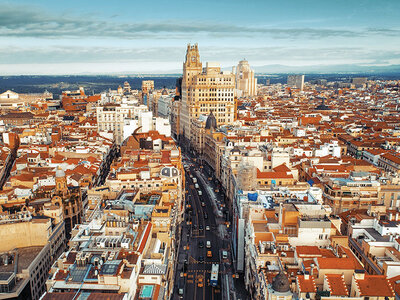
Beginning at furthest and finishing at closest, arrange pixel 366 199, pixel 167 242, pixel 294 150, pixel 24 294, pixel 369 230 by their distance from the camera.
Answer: pixel 294 150 < pixel 366 199 < pixel 369 230 < pixel 167 242 < pixel 24 294

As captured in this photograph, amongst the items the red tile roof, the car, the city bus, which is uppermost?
the red tile roof

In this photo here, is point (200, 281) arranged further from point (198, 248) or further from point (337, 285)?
point (337, 285)

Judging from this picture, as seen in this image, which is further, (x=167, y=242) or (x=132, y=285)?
(x=167, y=242)

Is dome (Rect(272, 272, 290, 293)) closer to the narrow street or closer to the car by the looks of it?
the narrow street

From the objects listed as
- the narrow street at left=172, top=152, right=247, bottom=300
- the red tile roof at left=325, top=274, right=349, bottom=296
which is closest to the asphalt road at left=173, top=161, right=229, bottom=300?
the narrow street at left=172, top=152, right=247, bottom=300

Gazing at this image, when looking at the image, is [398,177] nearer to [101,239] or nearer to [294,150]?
[294,150]

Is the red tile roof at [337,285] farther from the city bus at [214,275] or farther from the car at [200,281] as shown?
the car at [200,281]

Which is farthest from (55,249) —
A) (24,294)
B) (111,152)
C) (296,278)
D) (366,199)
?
(111,152)

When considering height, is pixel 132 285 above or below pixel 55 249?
above

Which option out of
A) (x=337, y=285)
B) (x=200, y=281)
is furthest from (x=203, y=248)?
(x=337, y=285)
